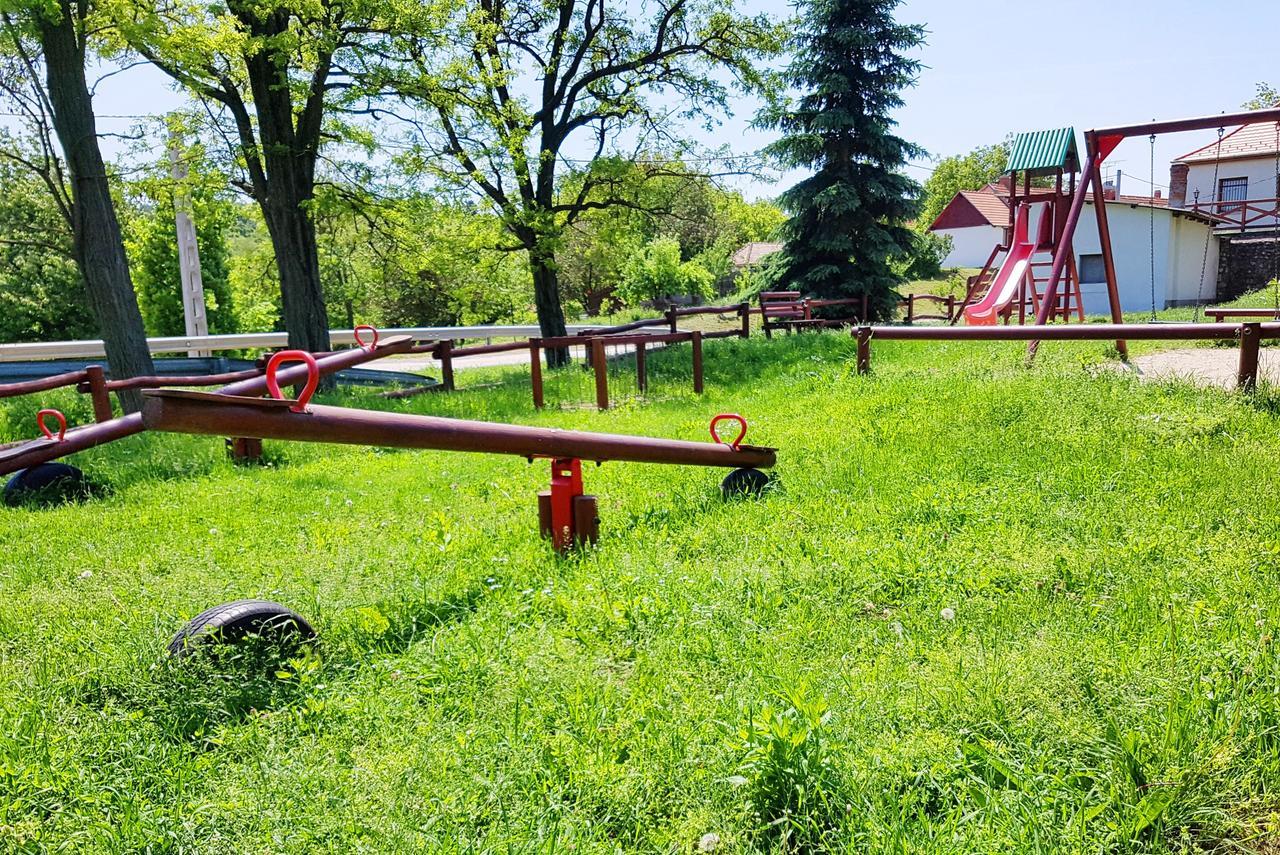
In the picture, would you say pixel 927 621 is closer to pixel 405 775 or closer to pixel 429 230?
pixel 405 775

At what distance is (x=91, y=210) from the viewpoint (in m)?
9.28

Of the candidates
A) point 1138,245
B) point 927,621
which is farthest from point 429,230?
point 1138,245

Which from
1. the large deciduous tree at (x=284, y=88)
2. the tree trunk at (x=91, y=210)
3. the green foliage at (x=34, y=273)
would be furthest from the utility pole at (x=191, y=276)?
the green foliage at (x=34, y=273)

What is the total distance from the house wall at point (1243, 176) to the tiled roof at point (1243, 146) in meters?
0.39

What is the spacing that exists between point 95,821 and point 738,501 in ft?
11.8

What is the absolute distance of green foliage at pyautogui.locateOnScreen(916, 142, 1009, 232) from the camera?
6153 cm

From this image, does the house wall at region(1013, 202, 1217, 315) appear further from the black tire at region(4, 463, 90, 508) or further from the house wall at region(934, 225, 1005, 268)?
the black tire at region(4, 463, 90, 508)

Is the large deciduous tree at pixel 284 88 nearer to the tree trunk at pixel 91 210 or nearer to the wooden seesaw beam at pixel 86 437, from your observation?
the tree trunk at pixel 91 210

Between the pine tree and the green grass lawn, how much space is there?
15.9 meters

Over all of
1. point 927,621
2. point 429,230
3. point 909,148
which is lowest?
point 927,621

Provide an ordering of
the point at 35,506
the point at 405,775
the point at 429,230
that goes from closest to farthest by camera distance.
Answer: the point at 405,775 → the point at 35,506 → the point at 429,230

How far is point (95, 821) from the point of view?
221 centimetres

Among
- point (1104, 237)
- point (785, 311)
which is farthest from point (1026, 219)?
point (785, 311)

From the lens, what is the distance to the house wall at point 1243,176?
3041 centimetres
